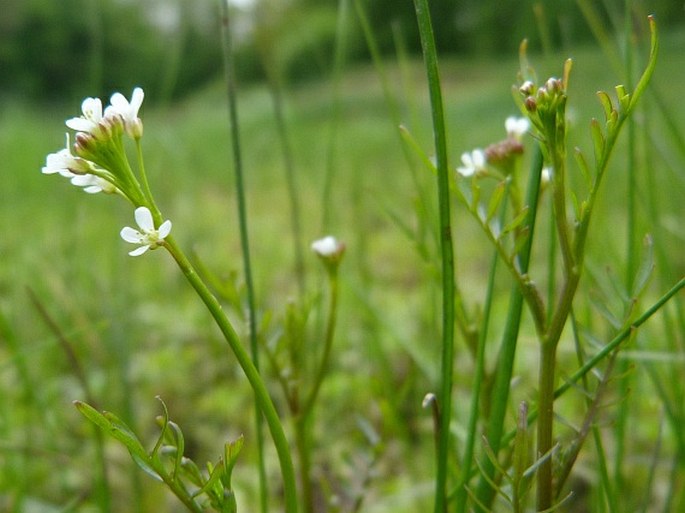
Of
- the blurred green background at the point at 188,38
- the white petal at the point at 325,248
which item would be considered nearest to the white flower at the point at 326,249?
the white petal at the point at 325,248

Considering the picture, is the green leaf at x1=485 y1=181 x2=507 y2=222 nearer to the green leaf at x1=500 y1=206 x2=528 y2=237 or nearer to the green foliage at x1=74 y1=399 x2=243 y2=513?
the green leaf at x1=500 y1=206 x2=528 y2=237

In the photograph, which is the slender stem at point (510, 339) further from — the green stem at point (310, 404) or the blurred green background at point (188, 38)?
the blurred green background at point (188, 38)

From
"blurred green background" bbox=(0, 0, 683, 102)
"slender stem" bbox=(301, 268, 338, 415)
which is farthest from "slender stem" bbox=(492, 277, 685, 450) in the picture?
"blurred green background" bbox=(0, 0, 683, 102)

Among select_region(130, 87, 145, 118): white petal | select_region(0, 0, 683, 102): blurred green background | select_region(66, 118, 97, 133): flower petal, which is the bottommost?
select_region(66, 118, 97, 133): flower petal

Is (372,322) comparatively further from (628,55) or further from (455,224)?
(455,224)

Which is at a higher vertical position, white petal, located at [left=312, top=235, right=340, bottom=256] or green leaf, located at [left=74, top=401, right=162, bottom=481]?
white petal, located at [left=312, top=235, right=340, bottom=256]

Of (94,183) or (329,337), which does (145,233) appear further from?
(329,337)

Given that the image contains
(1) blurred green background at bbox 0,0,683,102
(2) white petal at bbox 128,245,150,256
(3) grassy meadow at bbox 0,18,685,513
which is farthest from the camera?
(1) blurred green background at bbox 0,0,683,102

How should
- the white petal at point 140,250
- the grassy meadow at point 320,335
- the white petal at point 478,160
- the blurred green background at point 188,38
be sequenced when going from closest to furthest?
the white petal at point 140,250
the white petal at point 478,160
the grassy meadow at point 320,335
the blurred green background at point 188,38
